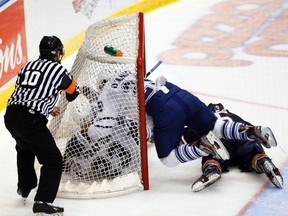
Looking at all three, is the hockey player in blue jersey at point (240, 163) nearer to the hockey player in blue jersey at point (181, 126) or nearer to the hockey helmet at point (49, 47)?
the hockey player in blue jersey at point (181, 126)

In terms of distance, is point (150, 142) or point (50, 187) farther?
point (150, 142)

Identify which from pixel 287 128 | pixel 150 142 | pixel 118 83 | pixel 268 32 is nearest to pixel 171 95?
pixel 118 83

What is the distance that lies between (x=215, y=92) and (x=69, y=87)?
177 cm

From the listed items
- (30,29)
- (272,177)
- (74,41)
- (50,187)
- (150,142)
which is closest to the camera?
(50,187)

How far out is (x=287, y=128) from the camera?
4594mm

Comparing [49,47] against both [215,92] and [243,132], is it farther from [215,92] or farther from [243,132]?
[215,92]

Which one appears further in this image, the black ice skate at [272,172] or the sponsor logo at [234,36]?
the sponsor logo at [234,36]

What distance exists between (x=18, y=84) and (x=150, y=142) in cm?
108

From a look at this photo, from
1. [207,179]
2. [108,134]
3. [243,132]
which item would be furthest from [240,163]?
[108,134]

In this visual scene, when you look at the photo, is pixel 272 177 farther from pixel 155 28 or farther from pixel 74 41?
pixel 155 28

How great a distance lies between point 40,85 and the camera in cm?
359

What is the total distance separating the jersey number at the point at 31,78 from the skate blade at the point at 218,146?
0.84 meters

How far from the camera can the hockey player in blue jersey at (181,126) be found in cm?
387

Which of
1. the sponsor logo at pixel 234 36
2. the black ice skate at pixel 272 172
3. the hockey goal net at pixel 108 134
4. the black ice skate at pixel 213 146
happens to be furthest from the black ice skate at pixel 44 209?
the sponsor logo at pixel 234 36
